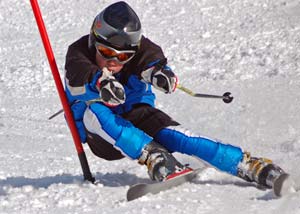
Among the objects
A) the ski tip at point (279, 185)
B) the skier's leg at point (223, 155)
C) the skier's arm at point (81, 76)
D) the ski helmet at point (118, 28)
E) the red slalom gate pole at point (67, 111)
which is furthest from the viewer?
the red slalom gate pole at point (67, 111)

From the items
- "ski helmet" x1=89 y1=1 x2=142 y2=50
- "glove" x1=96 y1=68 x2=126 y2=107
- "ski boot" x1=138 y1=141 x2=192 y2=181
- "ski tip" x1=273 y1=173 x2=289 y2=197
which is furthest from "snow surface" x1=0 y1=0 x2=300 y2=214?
"ski helmet" x1=89 y1=1 x2=142 y2=50

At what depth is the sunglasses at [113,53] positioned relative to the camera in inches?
203

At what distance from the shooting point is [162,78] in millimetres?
5109

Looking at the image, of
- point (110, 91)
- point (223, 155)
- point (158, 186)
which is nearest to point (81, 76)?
point (110, 91)

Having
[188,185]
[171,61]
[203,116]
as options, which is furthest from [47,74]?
[188,185]

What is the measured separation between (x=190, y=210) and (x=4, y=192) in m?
1.50

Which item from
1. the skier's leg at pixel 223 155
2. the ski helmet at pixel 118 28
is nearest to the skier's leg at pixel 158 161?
the skier's leg at pixel 223 155

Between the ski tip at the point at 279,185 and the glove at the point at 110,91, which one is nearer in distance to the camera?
the ski tip at the point at 279,185

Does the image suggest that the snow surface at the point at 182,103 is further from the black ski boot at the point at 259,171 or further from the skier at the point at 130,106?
the skier at the point at 130,106

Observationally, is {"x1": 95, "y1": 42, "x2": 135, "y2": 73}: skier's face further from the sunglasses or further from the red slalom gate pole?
the red slalom gate pole

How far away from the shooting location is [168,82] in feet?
16.7

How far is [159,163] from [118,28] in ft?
3.31

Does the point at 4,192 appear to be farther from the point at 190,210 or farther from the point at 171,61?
the point at 171,61

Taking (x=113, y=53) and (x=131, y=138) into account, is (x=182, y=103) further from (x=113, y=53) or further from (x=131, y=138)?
(x=131, y=138)
